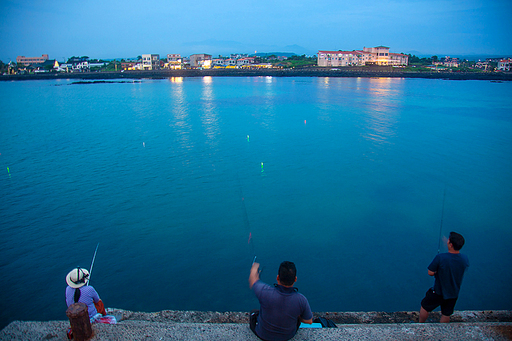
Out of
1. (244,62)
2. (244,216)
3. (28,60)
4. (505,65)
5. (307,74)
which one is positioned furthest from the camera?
(28,60)

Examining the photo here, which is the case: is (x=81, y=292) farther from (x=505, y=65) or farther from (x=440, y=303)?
(x=505, y=65)

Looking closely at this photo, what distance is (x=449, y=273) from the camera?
348 centimetres

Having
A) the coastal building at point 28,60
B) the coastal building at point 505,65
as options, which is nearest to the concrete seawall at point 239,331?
the coastal building at point 505,65

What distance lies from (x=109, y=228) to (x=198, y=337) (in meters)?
6.33

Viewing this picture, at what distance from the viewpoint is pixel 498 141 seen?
19297mm

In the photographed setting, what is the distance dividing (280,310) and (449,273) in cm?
210

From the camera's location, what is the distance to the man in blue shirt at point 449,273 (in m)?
3.42

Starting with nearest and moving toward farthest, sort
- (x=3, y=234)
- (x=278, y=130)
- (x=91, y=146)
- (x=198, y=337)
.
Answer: (x=198, y=337), (x=3, y=234), (x=91, y=146), (x=278, y=130)

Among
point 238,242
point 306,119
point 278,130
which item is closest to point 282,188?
point 238,242

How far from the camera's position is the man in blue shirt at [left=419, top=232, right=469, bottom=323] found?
3418mm

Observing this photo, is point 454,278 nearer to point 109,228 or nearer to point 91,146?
point 109,228

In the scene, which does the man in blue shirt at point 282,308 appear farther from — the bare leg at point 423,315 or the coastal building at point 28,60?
the coastal building at point 28,60

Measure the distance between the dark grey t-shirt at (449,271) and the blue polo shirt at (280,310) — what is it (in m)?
1.76

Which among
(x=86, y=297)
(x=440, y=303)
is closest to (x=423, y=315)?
(x=440, y=303)
